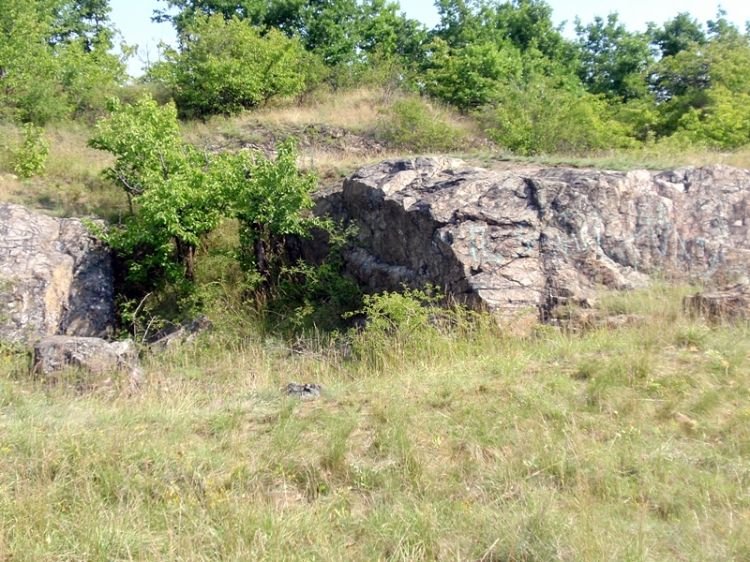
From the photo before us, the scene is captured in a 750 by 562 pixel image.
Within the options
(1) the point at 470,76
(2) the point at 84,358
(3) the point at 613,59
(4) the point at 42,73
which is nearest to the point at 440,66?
(1) the point at 470,76

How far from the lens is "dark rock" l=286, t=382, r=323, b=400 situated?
6.20m

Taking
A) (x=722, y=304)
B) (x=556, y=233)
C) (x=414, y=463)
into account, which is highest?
(x=556, y=233)

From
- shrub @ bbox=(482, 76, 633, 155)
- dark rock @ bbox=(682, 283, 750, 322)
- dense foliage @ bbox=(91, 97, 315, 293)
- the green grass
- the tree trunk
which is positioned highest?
shrub @ bbox=(482, 76, 633, 155)

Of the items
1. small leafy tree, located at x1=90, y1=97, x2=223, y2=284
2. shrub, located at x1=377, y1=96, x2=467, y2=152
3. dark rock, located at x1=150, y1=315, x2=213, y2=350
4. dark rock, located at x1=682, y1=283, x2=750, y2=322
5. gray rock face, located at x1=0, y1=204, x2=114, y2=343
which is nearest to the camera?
dark rock, located at x1=682, y1=283, x2=750, y2=322

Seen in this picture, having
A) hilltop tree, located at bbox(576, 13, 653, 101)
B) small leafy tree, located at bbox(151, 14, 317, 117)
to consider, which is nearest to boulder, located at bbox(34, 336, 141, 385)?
A: small leafy tree, located at bbox(151, 14, 317, 117)

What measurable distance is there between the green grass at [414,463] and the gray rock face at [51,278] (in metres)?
3.78

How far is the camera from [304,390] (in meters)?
6.32

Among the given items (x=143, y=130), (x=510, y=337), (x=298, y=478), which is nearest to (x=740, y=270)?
(x=510, y=337)

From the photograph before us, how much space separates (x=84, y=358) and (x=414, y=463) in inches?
167

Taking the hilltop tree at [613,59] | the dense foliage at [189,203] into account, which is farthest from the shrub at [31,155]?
the hilltop tree at [613,59]

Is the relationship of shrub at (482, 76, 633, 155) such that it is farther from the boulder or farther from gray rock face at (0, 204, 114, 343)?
the boulder

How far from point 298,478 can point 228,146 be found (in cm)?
1371

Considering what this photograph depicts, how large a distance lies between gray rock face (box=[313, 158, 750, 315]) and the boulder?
4.01 meters

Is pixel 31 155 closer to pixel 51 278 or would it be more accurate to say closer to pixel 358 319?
pixel 51 278
